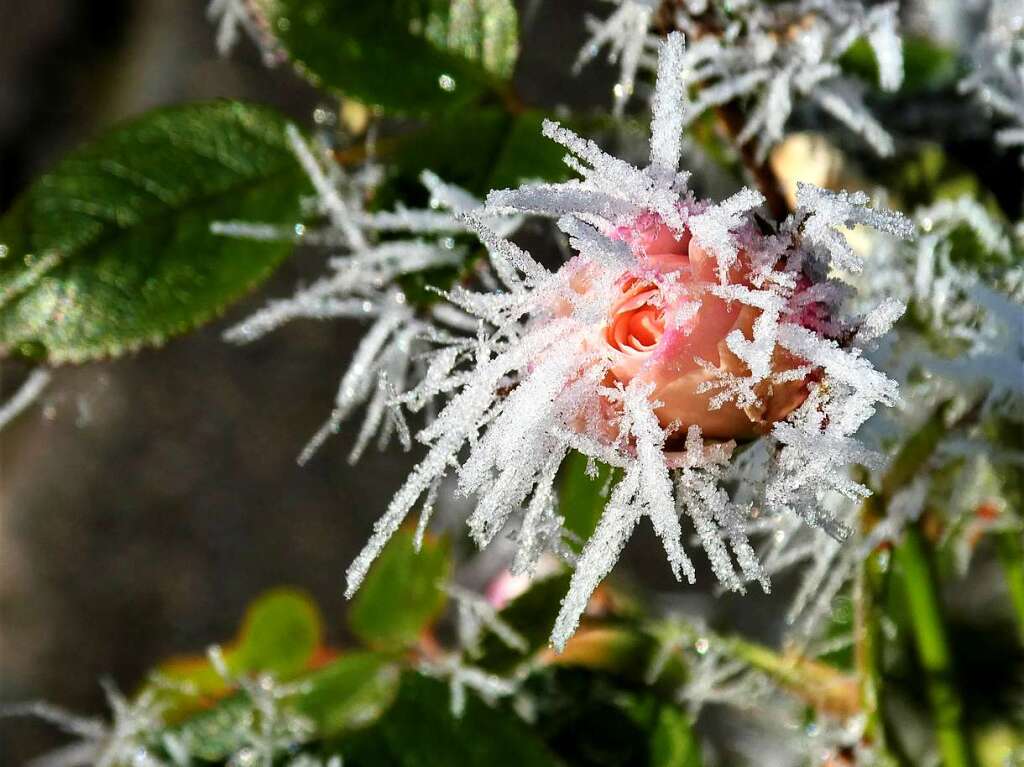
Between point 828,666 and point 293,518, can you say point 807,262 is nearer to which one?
point 828,666

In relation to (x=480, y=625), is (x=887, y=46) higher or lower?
higher

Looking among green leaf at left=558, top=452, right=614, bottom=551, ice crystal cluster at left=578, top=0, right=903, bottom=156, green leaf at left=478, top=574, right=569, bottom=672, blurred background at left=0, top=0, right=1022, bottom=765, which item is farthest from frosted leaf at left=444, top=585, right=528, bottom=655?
blurred background at left=0, top=0, right=1022, bottom=765

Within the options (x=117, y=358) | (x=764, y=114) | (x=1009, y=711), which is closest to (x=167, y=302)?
(x=117, y=358)

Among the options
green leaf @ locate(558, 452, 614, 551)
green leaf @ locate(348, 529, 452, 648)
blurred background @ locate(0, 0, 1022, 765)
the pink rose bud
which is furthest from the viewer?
blurred background @ locate(0, 0, 1022, 765)

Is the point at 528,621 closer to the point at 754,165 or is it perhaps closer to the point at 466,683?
the point at 466,683

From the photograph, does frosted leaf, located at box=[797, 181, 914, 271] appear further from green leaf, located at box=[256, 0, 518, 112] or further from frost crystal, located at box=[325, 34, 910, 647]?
green leaf, located at box=[256, 0, 518, 112]

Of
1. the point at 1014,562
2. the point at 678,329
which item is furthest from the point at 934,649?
the point at 678,329
